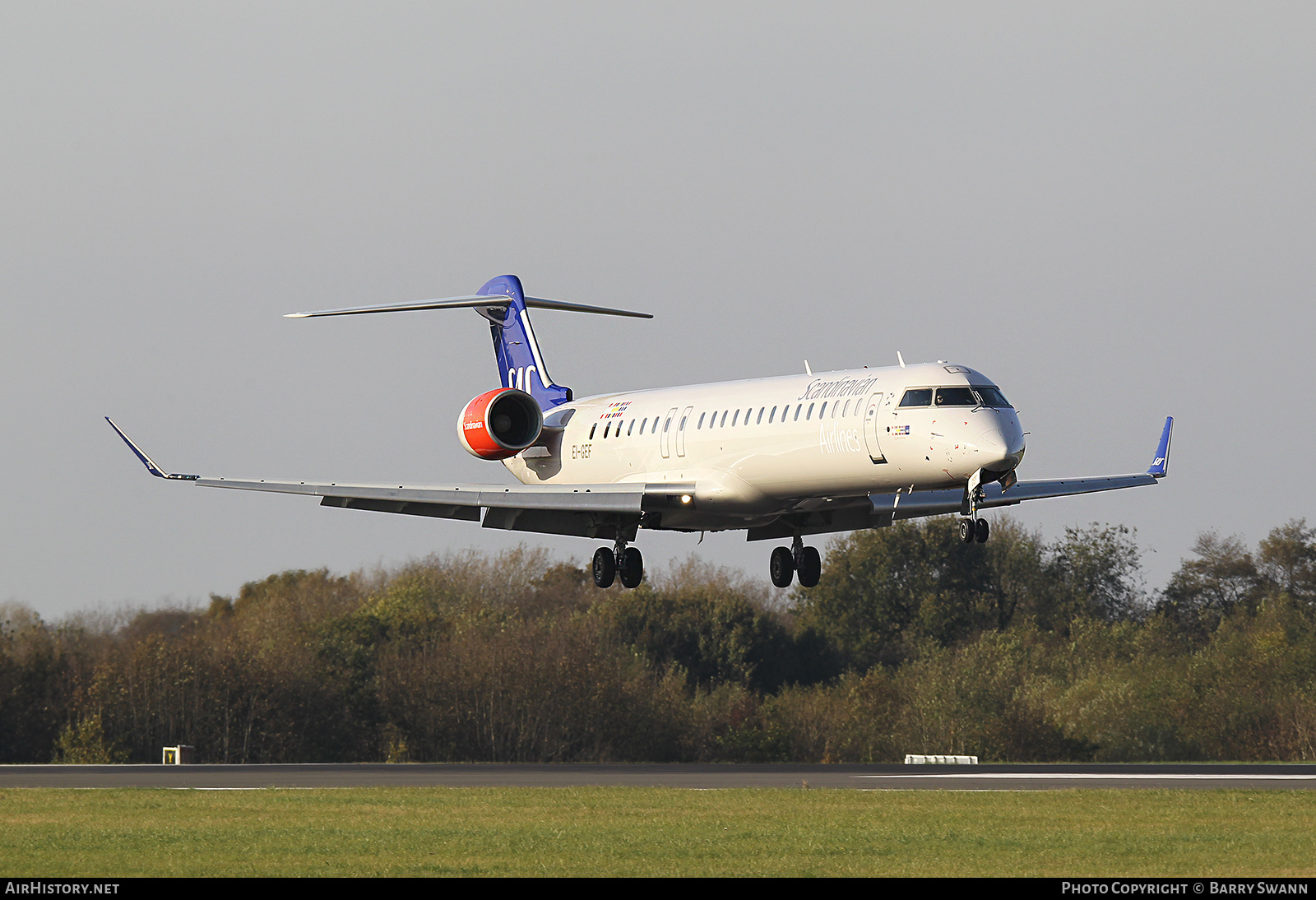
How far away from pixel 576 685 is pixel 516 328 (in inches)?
735

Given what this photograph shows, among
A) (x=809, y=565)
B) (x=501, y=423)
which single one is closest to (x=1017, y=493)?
(x=809, y=565)

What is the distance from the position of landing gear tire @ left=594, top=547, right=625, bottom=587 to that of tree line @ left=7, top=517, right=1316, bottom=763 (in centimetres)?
2130

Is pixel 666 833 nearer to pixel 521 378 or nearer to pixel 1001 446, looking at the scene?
pixel 1001 446

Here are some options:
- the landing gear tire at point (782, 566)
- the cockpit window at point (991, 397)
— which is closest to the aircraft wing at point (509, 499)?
the landing gear tire at point (782, 566)

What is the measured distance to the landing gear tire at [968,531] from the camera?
28203mm

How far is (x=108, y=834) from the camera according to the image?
23094 millimetres

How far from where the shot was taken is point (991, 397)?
28.5 meters

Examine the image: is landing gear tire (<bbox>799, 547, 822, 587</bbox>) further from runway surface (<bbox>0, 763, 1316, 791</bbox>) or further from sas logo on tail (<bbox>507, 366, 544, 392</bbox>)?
sas logo on tail (<bbox>507, 366, 544, 392</bbox>)

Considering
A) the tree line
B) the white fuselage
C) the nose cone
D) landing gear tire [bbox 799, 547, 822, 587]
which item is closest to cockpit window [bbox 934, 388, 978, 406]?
the white fuselage

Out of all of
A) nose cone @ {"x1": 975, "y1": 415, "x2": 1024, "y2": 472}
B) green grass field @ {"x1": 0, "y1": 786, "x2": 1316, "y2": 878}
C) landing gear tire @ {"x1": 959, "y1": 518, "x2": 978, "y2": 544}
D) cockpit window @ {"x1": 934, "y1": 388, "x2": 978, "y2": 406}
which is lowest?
green grass field @ {"x1": 0, "y1": 786, "x2": 1316, "y2": 878}

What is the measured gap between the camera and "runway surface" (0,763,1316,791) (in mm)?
32031

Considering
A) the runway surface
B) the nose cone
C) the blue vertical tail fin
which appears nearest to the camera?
the nose cone

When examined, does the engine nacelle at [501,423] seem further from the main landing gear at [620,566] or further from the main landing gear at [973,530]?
the main landing gear at [973,530]
